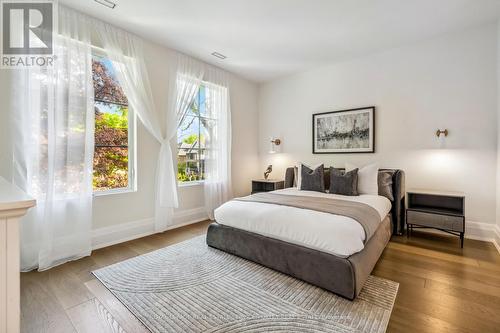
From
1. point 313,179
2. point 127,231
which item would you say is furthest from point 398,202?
point 127,231

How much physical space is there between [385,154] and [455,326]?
266 centimetres

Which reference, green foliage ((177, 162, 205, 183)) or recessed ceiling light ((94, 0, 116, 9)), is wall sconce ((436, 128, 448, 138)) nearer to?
green foliage ((177, 162, 205, 183))

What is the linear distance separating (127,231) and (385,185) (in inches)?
145

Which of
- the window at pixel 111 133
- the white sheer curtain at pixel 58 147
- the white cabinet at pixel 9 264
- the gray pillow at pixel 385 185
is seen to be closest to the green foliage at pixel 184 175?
the window at pixel 111 133

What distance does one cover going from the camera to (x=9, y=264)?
2.57 feet

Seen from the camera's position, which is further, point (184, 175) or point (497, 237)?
point (184, 175)

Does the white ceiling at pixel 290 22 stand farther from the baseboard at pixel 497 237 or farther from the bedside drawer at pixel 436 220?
the baseboard at pixel 497 237

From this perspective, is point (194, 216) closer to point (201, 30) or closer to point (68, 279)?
point (68, 279)

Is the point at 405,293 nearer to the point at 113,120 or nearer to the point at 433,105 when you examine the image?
the point at 433,105

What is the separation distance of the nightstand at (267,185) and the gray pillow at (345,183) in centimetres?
128

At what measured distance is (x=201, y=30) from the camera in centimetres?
306

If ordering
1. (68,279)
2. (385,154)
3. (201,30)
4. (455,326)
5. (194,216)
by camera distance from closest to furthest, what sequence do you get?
(455,326)
(68,279)
(201,30)
(385,154)
(194,216)

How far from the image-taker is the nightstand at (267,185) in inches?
176

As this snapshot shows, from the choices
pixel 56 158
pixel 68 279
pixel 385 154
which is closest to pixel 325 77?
pixel 385 154
